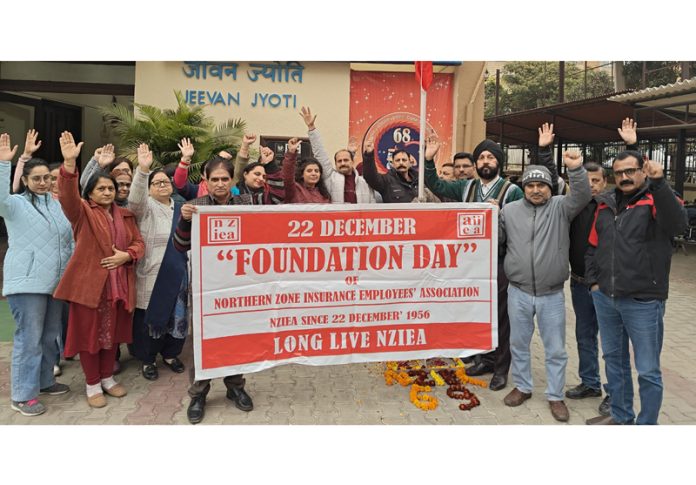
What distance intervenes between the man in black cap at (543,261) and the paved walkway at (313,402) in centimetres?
32

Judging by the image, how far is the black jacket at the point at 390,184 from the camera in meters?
5.04

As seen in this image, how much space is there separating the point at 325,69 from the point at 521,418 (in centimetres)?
879

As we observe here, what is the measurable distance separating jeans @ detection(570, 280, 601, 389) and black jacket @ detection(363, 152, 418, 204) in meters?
1.62

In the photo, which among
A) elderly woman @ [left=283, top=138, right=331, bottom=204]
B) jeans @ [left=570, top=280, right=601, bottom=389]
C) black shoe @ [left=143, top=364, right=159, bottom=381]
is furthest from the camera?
elderly woman @ [left=283, top=138, right=331, bottom=204]

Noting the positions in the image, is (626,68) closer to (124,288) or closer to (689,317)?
(689,317)

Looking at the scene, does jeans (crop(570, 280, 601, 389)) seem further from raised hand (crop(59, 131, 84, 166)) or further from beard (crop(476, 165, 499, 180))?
raised hand (crop(59, 131, 84, 166))

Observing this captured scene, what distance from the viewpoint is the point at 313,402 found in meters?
4.27

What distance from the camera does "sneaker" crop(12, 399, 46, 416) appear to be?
12.8 ft

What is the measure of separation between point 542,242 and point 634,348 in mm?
929

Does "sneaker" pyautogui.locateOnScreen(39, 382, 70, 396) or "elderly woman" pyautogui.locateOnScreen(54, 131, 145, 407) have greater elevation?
"elderly woman" pyautogui.locateOnScreen(54, 131, 145, 407)

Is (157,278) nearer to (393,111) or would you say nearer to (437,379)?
(437,379)

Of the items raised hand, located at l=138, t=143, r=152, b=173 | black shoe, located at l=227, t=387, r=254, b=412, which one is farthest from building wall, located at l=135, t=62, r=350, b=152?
black shoe, located at l=227, t=387, r=254, b=412

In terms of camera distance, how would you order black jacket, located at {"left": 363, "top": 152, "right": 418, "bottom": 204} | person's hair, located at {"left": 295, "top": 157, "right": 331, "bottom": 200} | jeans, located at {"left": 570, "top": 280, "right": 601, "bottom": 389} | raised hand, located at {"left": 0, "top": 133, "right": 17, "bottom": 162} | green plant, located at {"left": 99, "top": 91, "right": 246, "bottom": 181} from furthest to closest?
green plant, located at {"left": 99, "top": 91, "right": 246, "bottom": 181}
black jacket, located at {"left": 363, "top": 152, "right": 418, "bottom": 204}
person's hair, located at {"left": 295, "top": 157, "right": 331, "bottom": 200}
jeans, located at {"left": 570, "top": 280, "right": 601, "bottom": 389}
raised hand, located at {"left": 0, "top": 133, "right": 17, "bottom": 162}

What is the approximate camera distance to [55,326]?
4.12 m
